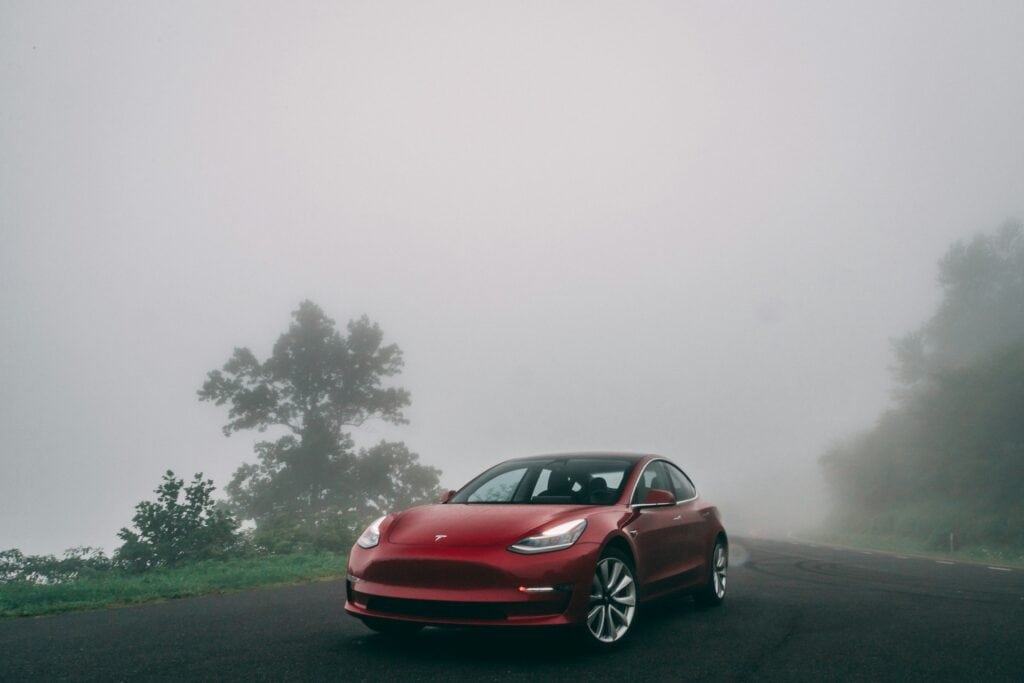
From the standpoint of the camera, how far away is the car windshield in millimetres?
7094

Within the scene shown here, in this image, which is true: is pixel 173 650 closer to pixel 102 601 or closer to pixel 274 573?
pixel 102 601

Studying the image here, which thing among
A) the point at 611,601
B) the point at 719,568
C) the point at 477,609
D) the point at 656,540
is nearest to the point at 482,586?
the point at 477,609

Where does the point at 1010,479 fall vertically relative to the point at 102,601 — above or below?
below

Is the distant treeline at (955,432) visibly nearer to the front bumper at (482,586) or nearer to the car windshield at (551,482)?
the car windshield at (551,482)

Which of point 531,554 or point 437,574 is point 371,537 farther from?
point 531,554

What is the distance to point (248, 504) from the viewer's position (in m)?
39.7

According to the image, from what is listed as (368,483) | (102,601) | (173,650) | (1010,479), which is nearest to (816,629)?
(173,650)

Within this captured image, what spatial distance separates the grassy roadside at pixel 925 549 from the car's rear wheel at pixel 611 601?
19180mm

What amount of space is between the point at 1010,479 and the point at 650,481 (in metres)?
37.3

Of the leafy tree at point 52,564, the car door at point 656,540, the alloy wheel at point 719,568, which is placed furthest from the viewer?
the leafy tree at point 52,564

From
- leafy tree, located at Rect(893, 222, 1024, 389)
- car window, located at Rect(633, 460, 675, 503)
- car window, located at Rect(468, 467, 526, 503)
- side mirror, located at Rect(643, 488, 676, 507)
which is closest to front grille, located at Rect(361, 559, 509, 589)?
car window, located at Rect(468, 467, 526, 503)

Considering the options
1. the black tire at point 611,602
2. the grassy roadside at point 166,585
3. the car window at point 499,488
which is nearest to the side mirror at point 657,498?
the black tire at point 611,602

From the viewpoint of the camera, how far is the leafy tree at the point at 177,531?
1530 cm

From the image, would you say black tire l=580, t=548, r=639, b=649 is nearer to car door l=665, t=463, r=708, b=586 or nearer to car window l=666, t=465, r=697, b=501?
car door l=665, t=463, r=708, b=586
